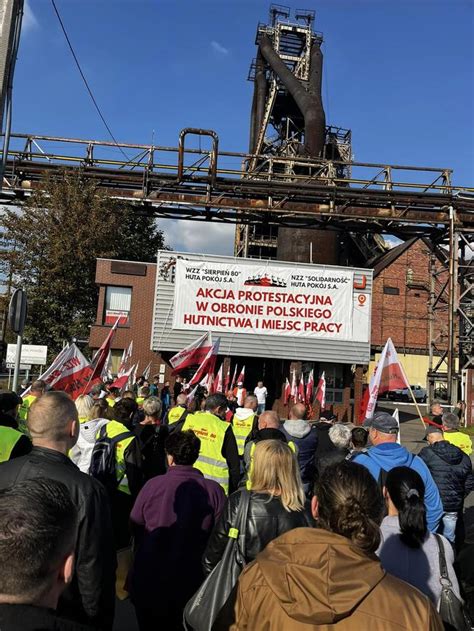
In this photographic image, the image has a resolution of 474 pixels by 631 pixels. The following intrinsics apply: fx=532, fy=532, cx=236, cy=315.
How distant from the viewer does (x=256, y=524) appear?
10.0 feet

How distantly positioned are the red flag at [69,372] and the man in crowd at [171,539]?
228 inches

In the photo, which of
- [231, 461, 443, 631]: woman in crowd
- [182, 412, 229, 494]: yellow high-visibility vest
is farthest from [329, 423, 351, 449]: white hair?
[231, 461, 443, 631]: woman in crowd

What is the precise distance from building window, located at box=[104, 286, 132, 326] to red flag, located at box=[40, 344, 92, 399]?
45.9 feet

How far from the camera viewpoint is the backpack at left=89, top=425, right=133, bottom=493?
15.7ft

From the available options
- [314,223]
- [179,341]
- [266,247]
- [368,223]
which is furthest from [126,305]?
[266,247]

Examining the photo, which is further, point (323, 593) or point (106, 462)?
point (106, 462)

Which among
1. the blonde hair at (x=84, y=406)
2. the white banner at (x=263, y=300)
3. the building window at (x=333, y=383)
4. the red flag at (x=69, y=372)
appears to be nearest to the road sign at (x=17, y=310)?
the red flag at (x=69, y=372)

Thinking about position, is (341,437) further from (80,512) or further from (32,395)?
(32,395)

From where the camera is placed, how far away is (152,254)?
38688mm

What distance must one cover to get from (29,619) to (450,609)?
2.04m

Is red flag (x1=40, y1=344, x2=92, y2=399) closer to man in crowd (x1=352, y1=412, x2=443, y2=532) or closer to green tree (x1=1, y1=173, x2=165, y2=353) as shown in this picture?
man in crowd (x1=352, y1=412, x2=443, y2=532)

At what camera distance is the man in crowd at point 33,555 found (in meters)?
1.38

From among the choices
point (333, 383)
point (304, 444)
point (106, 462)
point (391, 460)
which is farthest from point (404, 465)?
point (333, 383)

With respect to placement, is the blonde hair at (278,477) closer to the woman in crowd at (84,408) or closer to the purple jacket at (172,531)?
the purple jacket at (172,531)
